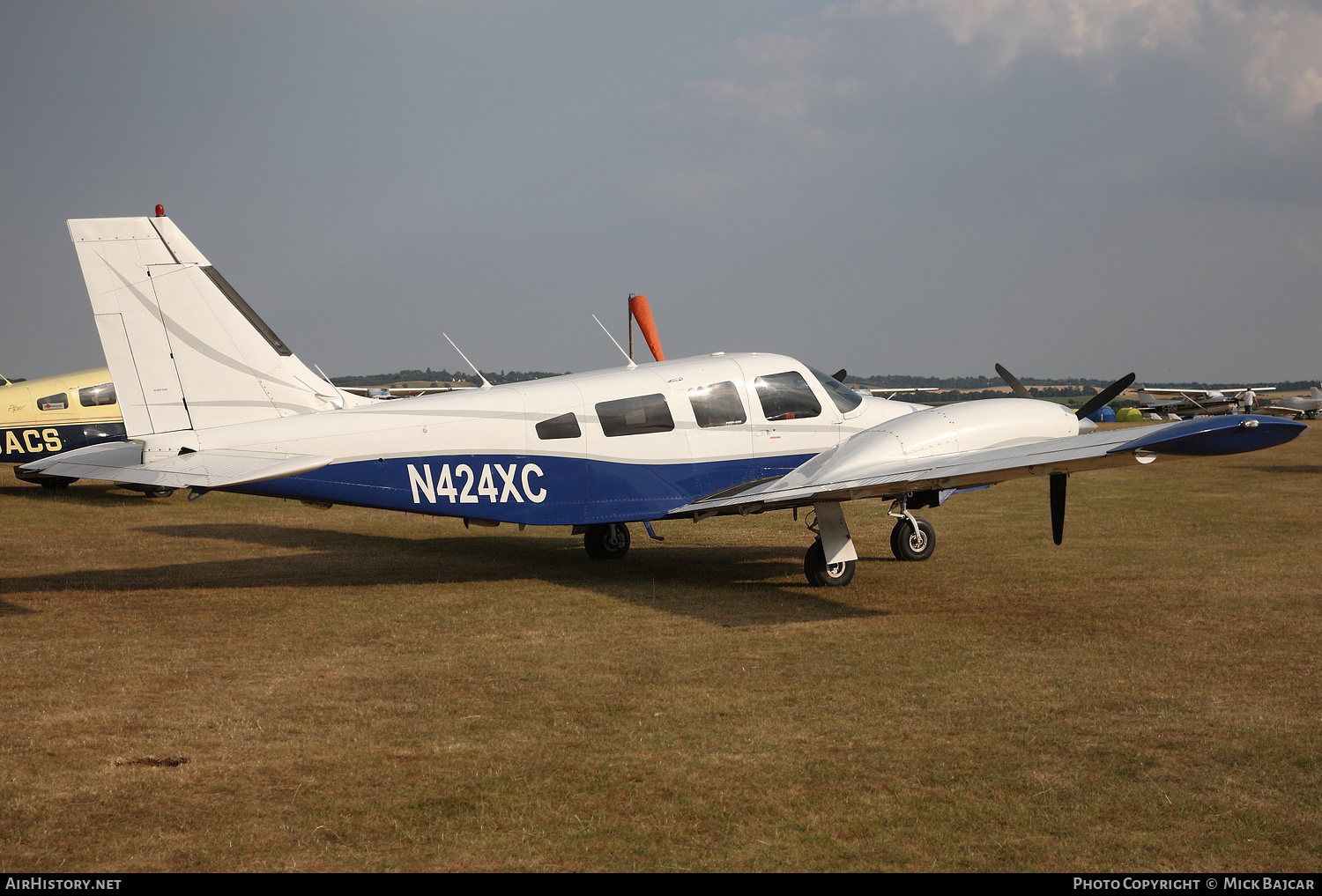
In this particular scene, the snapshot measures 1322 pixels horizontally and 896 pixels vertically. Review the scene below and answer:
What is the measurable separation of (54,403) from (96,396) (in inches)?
34.7

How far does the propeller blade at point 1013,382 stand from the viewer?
15174mm

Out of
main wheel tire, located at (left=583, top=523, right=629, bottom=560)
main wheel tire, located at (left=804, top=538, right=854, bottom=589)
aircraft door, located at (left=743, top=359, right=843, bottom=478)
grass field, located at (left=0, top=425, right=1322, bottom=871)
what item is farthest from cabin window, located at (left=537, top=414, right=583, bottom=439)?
main wheel tire, located at (left=804, top=538, right=854, bottom=589)

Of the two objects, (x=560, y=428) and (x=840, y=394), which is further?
(x=840, y=394)

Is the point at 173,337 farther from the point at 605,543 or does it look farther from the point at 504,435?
the point at 605,543

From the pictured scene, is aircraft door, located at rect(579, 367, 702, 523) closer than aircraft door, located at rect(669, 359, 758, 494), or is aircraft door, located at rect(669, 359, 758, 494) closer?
aircraft door, located at rect(579, 367, 702, 523)

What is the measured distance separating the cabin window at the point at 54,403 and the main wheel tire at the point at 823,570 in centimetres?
1948

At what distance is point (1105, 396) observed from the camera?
43.7ft

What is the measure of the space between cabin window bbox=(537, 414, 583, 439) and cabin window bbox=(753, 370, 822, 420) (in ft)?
8.09

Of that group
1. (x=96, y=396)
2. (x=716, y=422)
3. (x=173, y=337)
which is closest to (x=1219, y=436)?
(x=716, y=422)

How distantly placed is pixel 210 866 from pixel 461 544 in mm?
11871

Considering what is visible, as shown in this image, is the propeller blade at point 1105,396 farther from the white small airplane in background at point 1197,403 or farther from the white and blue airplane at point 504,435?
the white small airplane in background at point 1197,403

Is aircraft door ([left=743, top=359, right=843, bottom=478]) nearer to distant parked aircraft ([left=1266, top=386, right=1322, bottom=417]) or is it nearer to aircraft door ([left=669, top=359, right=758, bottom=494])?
aircraft door ([left=669, top=359, right=758, bottom=494])

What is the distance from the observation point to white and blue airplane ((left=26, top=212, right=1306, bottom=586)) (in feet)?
35.3
